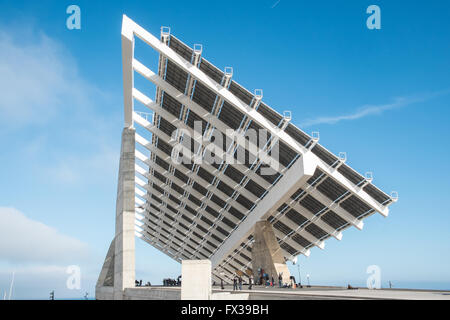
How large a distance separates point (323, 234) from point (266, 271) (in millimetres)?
5970

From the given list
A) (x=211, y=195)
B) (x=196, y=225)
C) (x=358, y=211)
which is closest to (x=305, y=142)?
(x=358, y=211)

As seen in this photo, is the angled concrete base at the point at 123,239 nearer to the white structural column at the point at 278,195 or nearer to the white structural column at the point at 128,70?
the white structural column at the point at 128,70

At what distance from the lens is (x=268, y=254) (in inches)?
1196

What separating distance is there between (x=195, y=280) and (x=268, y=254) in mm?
18263

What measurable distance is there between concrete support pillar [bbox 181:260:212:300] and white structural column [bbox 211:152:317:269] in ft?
38.4

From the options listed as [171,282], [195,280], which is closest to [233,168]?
[195,280]

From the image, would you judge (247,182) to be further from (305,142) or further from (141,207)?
(141,207)

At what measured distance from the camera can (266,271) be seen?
100ft

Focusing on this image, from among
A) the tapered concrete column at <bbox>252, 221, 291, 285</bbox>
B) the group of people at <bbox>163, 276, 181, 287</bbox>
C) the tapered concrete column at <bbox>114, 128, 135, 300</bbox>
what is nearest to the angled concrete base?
the tapered concrete column at <bbox>114, 128, 135, 300</bbox>

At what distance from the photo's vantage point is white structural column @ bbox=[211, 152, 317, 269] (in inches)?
921

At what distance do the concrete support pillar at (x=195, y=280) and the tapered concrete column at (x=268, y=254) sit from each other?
17446 millimetres

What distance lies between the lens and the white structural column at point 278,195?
2339 centimetres

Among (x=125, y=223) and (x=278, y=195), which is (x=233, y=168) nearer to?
(x=278, y=195)

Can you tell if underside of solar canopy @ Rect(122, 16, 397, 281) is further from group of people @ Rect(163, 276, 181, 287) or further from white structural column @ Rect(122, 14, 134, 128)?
group of people @ Rect(163, 276, 181, 287)
